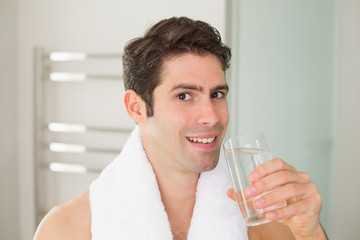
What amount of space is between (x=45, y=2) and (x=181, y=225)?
1.88 m

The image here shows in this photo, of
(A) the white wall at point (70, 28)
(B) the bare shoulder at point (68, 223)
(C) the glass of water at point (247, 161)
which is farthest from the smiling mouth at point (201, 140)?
(A) the white wall at point (70, 28)

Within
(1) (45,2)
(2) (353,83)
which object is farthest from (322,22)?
(1) (45,2)

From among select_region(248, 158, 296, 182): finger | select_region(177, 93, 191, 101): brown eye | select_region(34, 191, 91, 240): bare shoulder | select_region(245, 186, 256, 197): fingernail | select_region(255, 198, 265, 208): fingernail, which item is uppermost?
select_region(177, 93, 191, 101): brown eye

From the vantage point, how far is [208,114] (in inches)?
45.4

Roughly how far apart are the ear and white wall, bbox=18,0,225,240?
3.09 feet

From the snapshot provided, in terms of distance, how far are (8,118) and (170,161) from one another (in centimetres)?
174

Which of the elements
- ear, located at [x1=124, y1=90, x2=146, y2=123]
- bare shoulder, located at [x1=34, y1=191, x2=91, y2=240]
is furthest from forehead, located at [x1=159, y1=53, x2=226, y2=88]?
bare shoulder, located at [x1=34, y1=191, x2=91, y2=240]

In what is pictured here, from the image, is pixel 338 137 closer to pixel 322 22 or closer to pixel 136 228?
pixel 322 22

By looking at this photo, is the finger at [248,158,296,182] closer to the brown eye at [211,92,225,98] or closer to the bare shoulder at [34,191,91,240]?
the brown eye at [211,92,225,98]

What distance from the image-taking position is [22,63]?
8.71 feet

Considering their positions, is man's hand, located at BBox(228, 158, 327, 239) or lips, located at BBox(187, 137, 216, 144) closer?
man's hand, located at BBox(228, 158, 327, 239)

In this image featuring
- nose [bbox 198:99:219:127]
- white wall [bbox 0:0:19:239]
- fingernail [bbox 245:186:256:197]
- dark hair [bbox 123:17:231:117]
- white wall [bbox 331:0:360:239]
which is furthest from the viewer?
white wall [bbox 0:0:19:239]

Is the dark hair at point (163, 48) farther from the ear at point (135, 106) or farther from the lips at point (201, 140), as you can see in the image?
the lips at point (201, 140)

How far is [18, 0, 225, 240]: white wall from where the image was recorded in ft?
7.57
